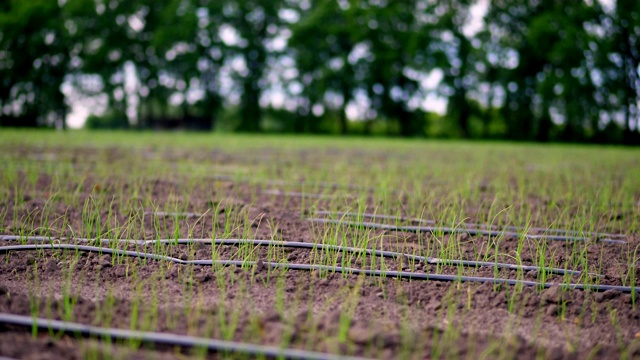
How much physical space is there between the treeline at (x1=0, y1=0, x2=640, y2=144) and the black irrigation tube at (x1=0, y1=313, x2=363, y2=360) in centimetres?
2417

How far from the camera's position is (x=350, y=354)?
163cm

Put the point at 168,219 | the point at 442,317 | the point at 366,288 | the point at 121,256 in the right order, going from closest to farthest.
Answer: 1. the point at 442,317
2. the point at 366,288
3. the point at 121,256
4. the point at 168,219

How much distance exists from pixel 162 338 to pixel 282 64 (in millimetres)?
28025

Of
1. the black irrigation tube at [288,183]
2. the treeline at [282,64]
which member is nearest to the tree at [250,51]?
the treeline at [282,64]

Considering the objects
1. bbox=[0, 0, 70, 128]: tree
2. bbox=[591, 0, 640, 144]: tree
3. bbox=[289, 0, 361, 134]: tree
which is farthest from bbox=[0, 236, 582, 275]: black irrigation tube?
bbox=[0, 0, 70, 128]: tree

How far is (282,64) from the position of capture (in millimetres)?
28875

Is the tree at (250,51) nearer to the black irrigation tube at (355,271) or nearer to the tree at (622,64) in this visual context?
the tree at (622,64)

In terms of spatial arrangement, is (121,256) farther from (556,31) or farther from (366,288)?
(556,31)

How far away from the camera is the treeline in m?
25.5

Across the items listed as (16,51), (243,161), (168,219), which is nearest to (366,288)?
(168,219)

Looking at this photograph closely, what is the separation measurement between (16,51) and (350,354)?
30.3 m

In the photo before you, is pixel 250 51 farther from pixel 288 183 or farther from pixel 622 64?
pixel 288 183

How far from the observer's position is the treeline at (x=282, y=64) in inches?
1006

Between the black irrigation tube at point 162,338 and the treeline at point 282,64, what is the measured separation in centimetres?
2417
